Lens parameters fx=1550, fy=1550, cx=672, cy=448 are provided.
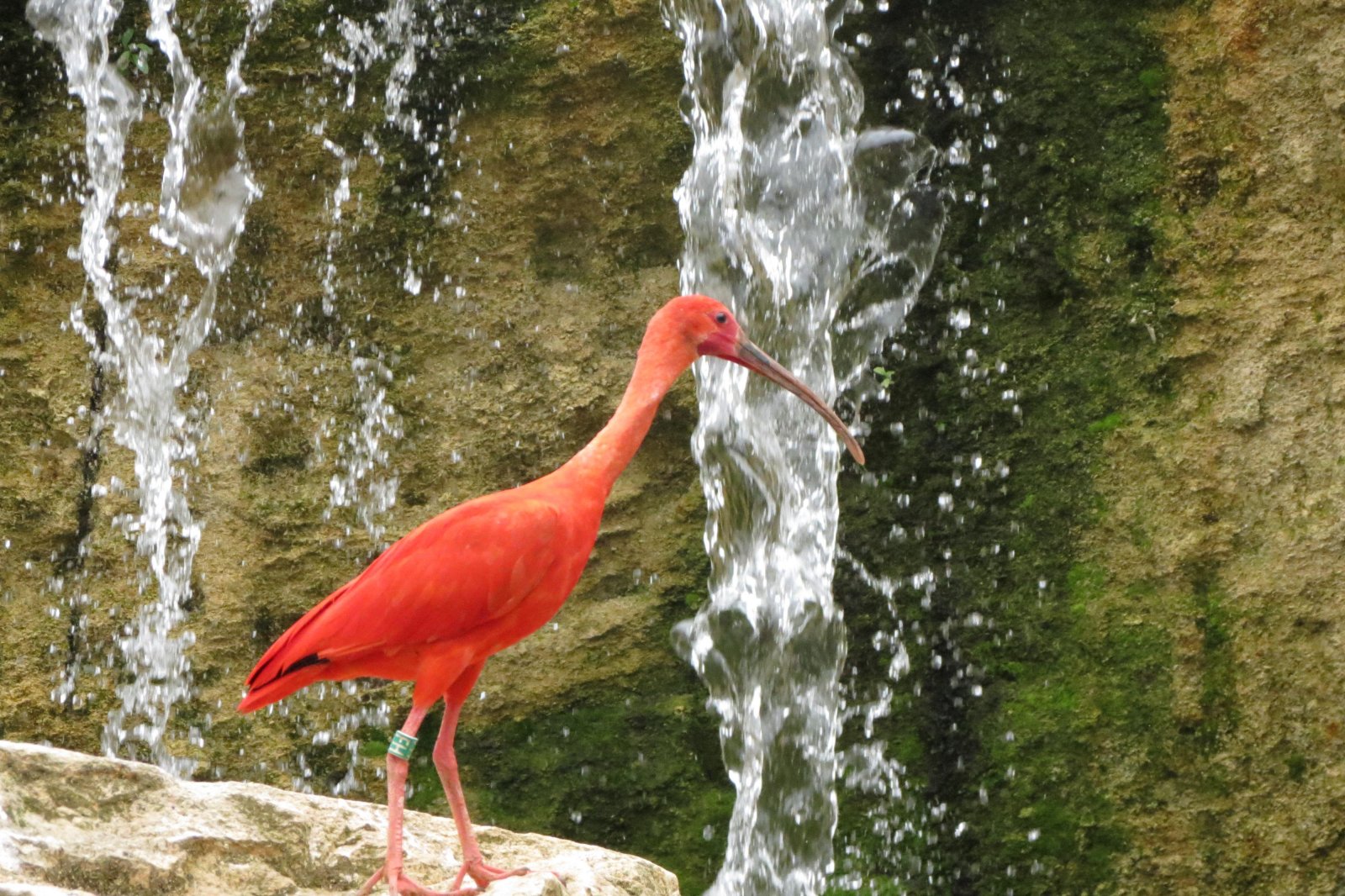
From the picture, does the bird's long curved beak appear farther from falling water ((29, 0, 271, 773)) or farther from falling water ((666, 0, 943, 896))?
falling water ((29, 0, 271, 773))

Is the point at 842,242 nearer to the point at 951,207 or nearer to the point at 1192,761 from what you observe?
the point at 951,207

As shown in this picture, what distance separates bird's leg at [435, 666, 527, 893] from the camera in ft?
9.67

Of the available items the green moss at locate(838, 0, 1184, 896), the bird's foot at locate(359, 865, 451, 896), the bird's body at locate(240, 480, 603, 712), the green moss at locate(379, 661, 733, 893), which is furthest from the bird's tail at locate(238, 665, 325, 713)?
the green moss at locate(838, 0, 1184, 896)

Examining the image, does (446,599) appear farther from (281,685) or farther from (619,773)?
(619,773)

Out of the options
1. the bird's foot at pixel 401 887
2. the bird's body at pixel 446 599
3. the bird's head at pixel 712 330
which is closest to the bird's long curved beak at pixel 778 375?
the bird's head at pixel 712 330

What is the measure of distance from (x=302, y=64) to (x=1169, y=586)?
10.3ft

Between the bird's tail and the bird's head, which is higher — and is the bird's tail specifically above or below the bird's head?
below

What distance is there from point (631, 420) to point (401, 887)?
104 centimetres

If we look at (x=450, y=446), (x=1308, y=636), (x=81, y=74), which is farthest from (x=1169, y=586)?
(x=81, y=74)

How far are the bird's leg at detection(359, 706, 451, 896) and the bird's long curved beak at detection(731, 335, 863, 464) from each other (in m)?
1.06

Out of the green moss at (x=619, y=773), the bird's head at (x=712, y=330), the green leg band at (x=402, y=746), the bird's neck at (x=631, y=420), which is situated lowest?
the green moss at (x=619, y=773)

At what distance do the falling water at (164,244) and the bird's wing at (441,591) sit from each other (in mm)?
1956

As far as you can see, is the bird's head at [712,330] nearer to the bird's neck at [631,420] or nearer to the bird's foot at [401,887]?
the bird's neck at [631,420]

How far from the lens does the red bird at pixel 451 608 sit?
9.75ft
